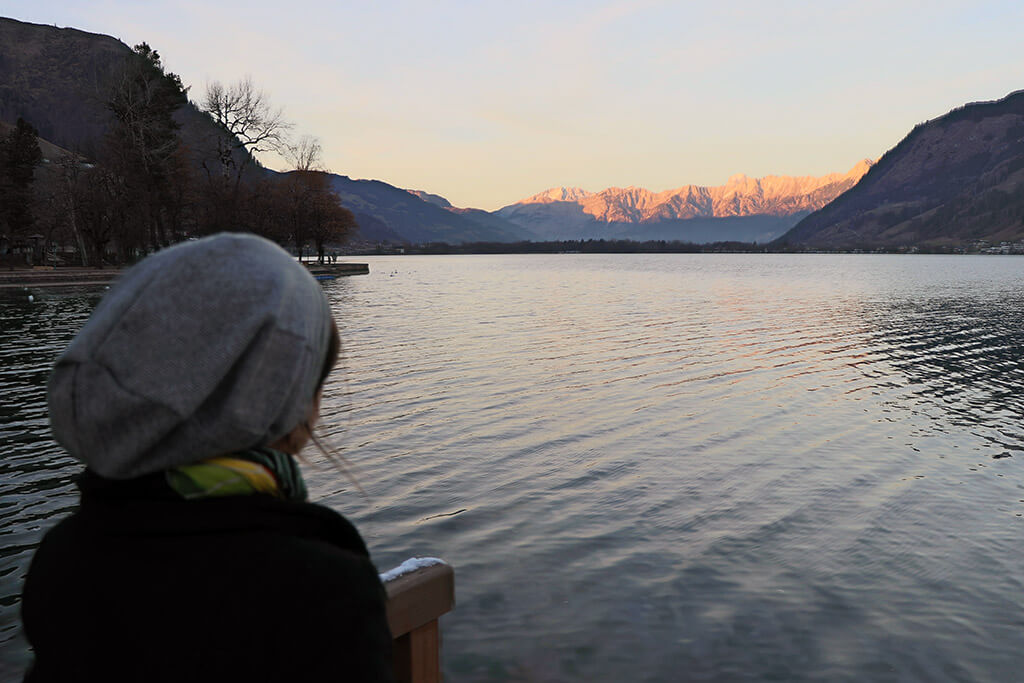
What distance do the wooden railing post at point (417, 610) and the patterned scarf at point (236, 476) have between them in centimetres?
88

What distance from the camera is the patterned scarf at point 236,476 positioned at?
1.60 metres

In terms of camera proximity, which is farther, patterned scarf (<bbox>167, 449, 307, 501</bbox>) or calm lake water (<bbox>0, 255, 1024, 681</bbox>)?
calm lake water (<bbox>0, 255, 1024, 681</bbox>)

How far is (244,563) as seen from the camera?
150 cm

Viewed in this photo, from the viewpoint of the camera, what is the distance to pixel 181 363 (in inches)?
60.9

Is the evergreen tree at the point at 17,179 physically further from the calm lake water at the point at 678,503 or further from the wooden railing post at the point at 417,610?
the wooden railing post at the point at 417,610

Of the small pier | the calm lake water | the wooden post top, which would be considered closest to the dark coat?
the wooden post top

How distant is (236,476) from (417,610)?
3.80 feet

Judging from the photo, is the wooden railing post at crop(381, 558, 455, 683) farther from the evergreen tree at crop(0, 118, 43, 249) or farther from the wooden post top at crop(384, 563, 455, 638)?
the evergreen tree at crop(0, 118, 43, 249)

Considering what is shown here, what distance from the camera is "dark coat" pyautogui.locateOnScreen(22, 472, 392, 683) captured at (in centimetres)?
150

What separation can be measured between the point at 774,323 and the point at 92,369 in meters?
38.2

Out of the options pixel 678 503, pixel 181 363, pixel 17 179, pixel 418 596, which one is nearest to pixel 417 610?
pixel 418 596

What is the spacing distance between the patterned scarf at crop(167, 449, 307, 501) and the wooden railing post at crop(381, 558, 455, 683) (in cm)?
88

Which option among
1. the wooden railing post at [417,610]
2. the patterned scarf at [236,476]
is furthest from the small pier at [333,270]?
the patterned scarf at [236,476]

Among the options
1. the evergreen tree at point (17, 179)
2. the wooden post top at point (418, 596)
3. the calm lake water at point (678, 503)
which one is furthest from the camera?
the evergreen tree at point (17, 179)
